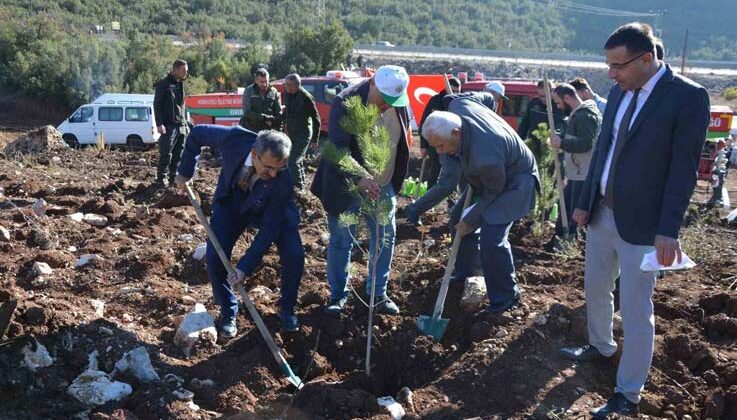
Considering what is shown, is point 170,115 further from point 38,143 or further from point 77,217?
point 38,143

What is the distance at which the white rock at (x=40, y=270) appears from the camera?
16.3ft

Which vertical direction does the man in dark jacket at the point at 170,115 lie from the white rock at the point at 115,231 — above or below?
above

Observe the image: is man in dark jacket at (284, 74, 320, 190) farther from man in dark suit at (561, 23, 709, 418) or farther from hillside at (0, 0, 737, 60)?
hillside at (0, 0, 737, 60)

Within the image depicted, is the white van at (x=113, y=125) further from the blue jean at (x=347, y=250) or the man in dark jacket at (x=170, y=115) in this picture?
the blue jean at (x=347, y=250)

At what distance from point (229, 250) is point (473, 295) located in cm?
160

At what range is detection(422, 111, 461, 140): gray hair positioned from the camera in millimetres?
3796

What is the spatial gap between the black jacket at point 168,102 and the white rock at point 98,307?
4480 millimetres

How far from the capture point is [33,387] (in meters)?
3.56

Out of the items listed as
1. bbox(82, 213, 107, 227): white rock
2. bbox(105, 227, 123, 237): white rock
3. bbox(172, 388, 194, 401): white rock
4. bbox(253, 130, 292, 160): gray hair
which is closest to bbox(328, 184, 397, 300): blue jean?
bbox(253, 130, 292, 160): gray hair

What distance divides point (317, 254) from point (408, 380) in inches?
83.8

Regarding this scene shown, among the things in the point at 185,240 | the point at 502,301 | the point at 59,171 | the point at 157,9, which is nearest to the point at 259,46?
the point at 157,9

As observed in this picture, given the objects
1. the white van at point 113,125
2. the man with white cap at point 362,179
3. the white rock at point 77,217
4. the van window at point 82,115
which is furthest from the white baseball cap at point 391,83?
the van window at point 82,115

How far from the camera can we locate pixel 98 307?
4.38m

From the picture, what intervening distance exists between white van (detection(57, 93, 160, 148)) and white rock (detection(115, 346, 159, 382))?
44.2ft
